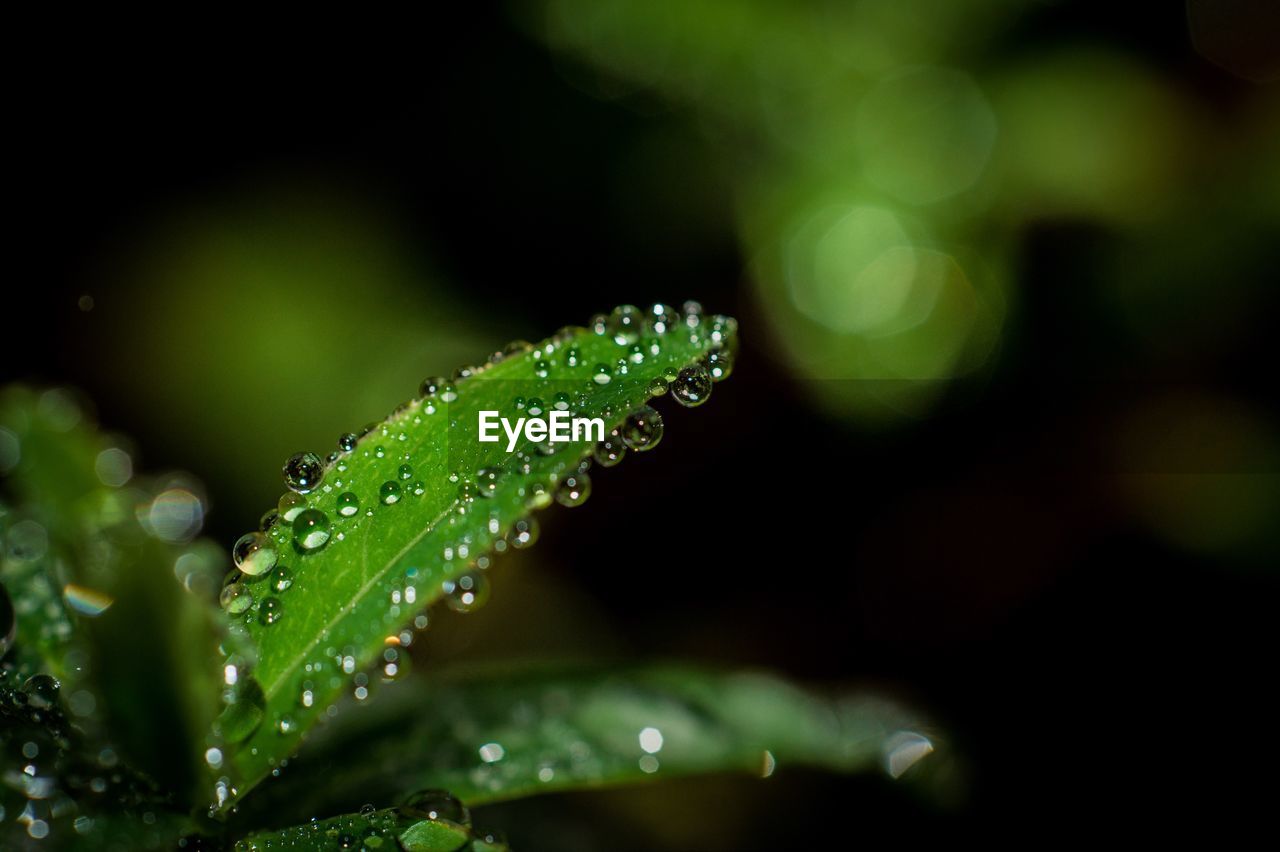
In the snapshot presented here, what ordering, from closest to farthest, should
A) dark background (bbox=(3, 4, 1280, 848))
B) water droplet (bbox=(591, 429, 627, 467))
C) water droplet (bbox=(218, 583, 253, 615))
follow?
water droplet (bbox=(218, 583, 253, 615)), water droplet (bbox=(591, 429, 627, 467)), dark background (bbox=(3, 4, 1280, 848))

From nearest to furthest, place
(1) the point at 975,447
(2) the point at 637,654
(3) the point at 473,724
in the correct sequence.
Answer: (3) the point at 473,724 < (2) the point at 637,654 < (1) the point at 975,447

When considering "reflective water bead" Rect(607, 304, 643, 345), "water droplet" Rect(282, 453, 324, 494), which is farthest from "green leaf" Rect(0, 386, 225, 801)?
"reflective water bead" Rect(607, 304, 643, 345)

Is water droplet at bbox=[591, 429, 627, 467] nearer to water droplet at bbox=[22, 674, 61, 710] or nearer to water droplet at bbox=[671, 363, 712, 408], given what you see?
water droplet at bbox=[671, 363, 712, 408]

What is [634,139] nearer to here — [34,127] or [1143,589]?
[34,127]

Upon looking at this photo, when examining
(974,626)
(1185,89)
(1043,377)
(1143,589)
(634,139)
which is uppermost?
(1185,89)

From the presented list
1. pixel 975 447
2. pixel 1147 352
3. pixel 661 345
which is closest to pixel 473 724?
pixel 661 345

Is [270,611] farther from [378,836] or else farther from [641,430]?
[641,430]

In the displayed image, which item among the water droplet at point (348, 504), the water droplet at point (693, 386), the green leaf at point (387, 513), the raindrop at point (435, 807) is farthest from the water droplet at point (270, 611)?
the water droplet at point (693, 386)

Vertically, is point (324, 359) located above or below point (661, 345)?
above
